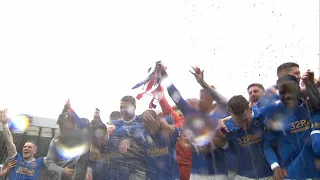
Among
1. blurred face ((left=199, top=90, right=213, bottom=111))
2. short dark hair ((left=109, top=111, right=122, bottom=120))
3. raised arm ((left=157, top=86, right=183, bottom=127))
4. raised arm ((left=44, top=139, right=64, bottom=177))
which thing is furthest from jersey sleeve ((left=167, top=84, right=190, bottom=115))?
raised arm ((left=44, top=139, right=64, bottom=177))

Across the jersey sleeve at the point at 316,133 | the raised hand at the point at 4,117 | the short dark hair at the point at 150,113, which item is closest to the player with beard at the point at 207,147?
the short dark hair at the point at 150,113

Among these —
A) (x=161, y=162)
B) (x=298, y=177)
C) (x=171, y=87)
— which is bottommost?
(x=298, y=177)

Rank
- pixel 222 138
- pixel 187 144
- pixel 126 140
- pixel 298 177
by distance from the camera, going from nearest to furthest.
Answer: pixel 298 177 → pixel 222 138 → pixel 187 144 → pixel 126 140

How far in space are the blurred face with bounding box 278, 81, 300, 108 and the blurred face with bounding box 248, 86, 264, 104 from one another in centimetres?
105

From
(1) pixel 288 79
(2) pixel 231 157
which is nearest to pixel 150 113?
(2) pixel 231 157

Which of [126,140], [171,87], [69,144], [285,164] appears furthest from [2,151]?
[285,164]

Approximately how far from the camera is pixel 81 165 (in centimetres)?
640

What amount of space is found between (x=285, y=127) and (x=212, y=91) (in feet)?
4.12

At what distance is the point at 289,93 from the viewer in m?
4.49

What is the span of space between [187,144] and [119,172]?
1.18m

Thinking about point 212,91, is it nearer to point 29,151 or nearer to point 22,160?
point 29,151

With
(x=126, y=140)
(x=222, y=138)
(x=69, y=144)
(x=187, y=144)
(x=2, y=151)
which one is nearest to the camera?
(x=222, y=138)

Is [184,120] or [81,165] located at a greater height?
[184,120]

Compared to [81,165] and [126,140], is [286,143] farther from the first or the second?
[81,165]
